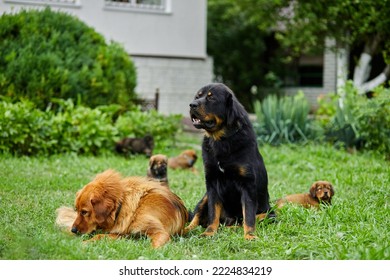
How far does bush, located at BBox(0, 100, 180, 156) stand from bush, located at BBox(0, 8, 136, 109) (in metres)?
0.54

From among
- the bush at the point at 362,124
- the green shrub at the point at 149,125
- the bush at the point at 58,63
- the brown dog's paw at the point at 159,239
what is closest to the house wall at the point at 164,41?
the bush at the point at 58,63

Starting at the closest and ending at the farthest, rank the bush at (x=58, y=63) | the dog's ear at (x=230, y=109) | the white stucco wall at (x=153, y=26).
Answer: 1. the dog's ear at (x=230, y=109)
2. the bush at (x=58, y=63)
3. the white stucco wall at (x=153, y=26)

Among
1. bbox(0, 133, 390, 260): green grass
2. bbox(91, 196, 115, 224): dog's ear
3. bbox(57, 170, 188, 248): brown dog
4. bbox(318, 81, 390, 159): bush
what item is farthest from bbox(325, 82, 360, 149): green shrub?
bbox(91, 196, 115, 224): dog's ear

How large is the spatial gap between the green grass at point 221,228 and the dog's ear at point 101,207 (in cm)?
31

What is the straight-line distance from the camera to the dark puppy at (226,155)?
6516 mm

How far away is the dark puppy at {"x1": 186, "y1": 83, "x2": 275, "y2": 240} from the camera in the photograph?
652 centimetres

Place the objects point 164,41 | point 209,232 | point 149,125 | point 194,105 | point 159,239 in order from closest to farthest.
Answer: point 159,239 → point 194,105 → point 209,232 → point 149,125 → point 164,41

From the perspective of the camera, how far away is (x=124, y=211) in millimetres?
6316

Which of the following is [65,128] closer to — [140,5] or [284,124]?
[284,124]

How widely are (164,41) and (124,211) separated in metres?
16.9

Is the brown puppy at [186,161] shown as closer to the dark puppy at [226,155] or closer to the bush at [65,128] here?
the bush at [65,128]

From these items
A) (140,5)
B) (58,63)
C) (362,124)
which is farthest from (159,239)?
(140,5)

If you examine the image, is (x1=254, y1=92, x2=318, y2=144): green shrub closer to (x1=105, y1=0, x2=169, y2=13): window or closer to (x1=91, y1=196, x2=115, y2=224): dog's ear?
(x1=105, y1=0, x2=169, y2=13): window

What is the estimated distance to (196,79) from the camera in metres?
23.6
